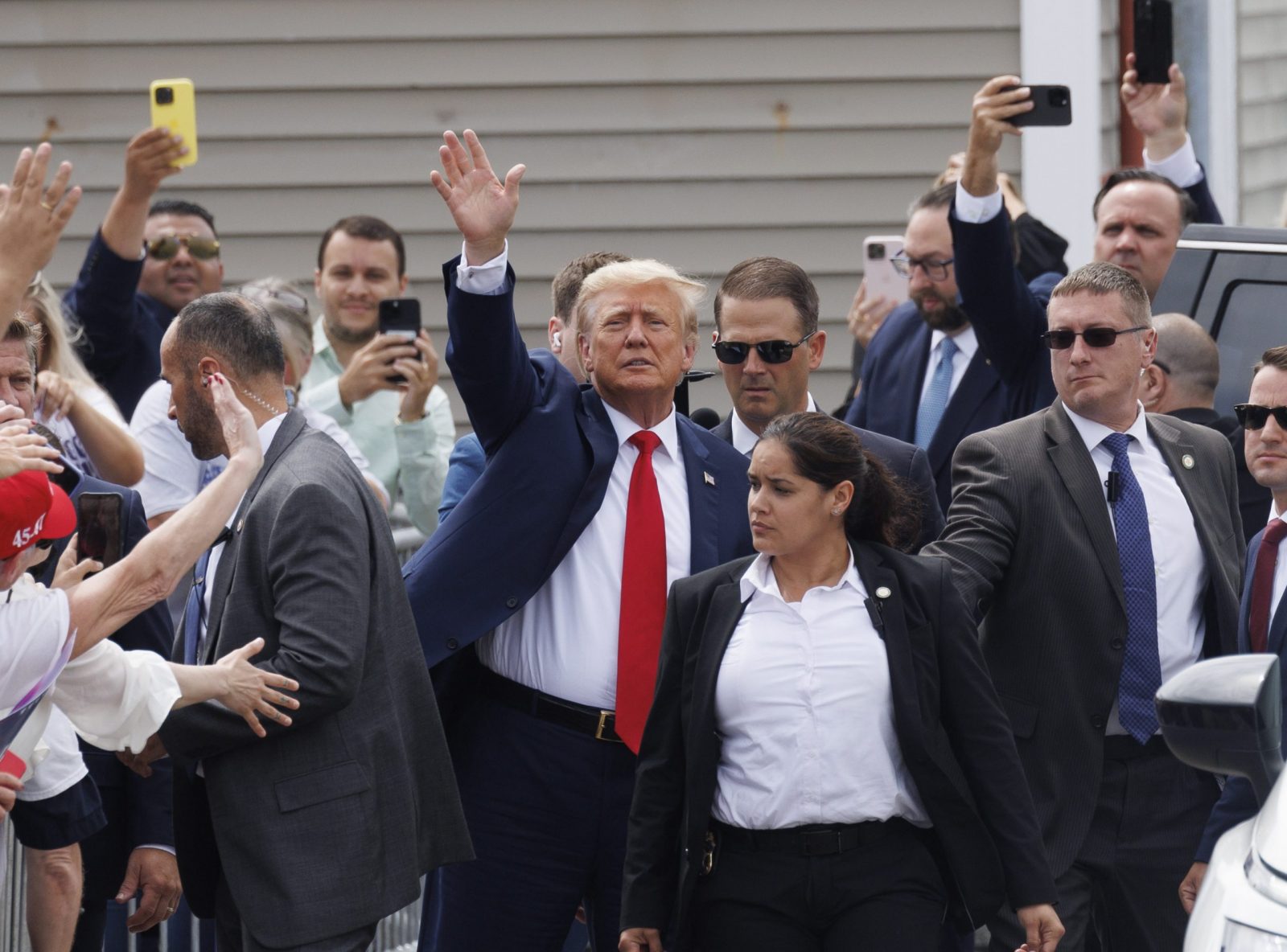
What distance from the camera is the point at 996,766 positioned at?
405 centimetres

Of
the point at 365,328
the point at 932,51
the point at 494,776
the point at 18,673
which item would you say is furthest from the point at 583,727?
the point at 932,51

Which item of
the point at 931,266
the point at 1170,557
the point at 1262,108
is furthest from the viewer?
the point at 1262,108

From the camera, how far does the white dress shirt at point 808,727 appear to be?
13.0 ft

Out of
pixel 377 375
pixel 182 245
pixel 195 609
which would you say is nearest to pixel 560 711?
pixel 195 609

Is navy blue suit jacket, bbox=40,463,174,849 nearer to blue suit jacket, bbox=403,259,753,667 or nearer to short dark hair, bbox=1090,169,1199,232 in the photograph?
blue suit jacket, bbox=403,259,753,667

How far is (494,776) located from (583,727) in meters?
0.25

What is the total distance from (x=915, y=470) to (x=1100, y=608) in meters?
0.60

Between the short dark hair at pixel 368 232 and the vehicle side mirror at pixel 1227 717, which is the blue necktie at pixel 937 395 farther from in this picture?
the vehicle side mirror at pixel 1227 717

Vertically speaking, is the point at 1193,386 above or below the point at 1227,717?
above

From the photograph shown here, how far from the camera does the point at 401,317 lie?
6719 mm

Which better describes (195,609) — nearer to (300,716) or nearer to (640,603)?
(300,716)

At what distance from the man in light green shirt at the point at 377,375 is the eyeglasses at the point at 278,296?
0.31 m

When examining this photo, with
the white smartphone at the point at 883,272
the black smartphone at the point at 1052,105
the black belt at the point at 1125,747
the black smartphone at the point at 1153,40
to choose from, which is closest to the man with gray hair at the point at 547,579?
the black belt at the point at 1125,747

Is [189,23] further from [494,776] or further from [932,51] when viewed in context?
[494,776]
